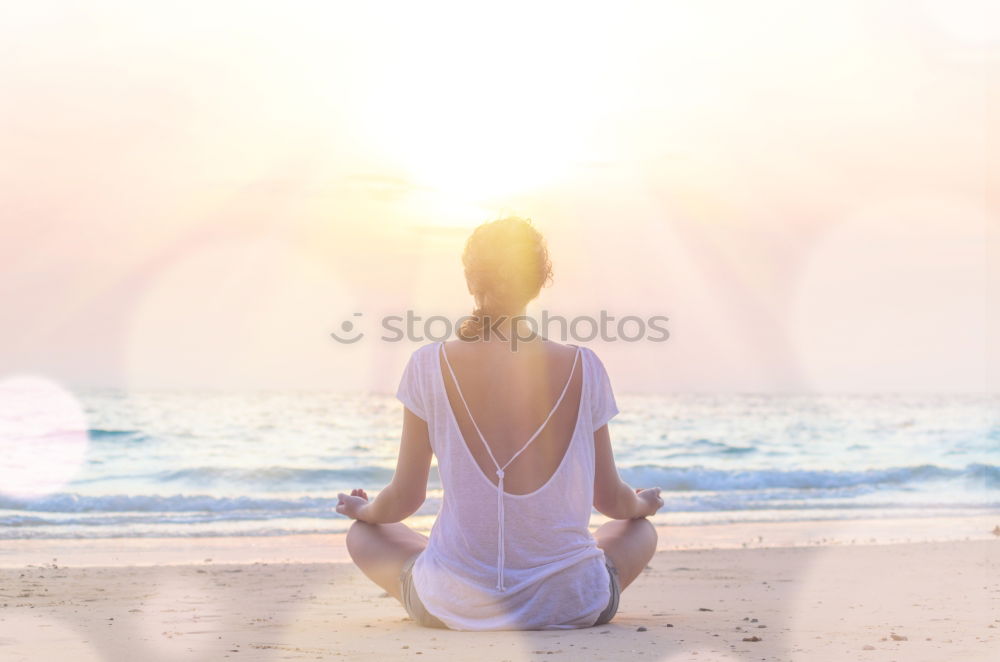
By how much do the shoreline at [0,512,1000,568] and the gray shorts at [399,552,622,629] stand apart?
408 centimetres

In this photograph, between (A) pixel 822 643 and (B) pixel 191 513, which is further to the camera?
(B) pixel 191 513

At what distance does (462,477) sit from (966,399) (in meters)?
42.7

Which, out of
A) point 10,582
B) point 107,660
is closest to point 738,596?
point 107,660

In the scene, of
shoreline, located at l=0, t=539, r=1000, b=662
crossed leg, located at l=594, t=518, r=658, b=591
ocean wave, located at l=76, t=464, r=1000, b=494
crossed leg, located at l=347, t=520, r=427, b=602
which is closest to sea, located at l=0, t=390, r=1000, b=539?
ocean wave, located at l=76, t=464, r=1000, b=494

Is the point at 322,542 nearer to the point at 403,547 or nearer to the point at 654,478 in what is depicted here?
the point at 403,547

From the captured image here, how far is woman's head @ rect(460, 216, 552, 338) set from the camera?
3562 mm

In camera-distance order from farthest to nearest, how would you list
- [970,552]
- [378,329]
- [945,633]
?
[378,329] → [970,552] → [945,633]

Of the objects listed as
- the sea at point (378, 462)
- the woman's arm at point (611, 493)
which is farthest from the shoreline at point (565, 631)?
the sea at point (378, 462)

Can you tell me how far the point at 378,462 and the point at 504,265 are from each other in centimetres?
1650

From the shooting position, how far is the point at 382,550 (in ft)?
13.2

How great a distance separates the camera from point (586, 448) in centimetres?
367

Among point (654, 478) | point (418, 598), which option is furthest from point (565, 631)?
point (654, 478)

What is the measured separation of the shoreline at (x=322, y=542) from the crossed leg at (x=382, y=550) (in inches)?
157

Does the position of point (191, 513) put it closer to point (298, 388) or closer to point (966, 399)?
point (298, 388)
